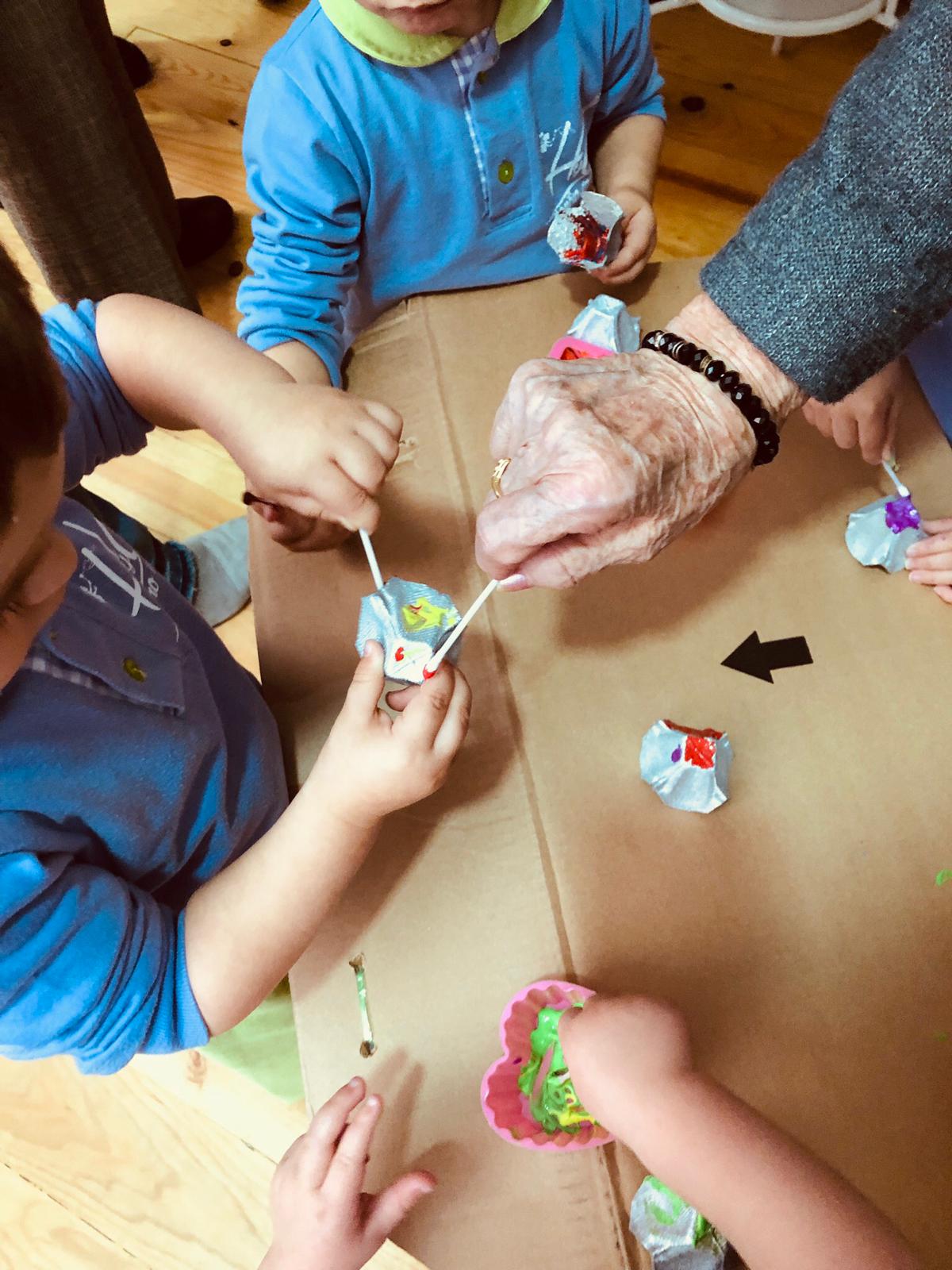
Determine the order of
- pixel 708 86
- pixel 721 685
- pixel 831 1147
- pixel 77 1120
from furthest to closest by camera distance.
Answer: pixel 708 86
pixel 77 1120
pixel 721 685
pixel 831 1147

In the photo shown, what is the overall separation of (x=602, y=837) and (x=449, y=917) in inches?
4.4

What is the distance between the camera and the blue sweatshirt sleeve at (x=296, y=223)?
0.72 meters

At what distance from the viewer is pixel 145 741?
61 cm

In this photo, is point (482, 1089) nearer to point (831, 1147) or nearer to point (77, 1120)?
point (831, 1147)

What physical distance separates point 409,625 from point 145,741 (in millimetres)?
200

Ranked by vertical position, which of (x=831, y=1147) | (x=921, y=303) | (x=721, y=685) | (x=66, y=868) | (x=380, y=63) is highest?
(x=380, y=63)

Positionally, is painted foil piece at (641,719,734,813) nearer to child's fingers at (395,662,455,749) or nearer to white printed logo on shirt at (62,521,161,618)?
child's fingers at (395,662,455,749)

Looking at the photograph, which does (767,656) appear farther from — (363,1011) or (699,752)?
(363,1011)

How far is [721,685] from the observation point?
0.65 metres

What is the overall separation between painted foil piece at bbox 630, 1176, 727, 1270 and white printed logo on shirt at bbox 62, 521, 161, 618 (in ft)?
1.63

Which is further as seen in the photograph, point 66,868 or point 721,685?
point 721,685

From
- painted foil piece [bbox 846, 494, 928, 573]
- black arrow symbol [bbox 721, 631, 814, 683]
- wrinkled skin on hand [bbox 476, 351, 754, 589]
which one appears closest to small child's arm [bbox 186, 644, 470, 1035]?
wrinkled skin on hand [bbox 476, 351, 754, 589]

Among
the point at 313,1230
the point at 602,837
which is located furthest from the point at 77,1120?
the point at 602,837

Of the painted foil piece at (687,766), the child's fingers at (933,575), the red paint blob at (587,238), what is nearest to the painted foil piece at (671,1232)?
the painted foil piece at (687,766)
